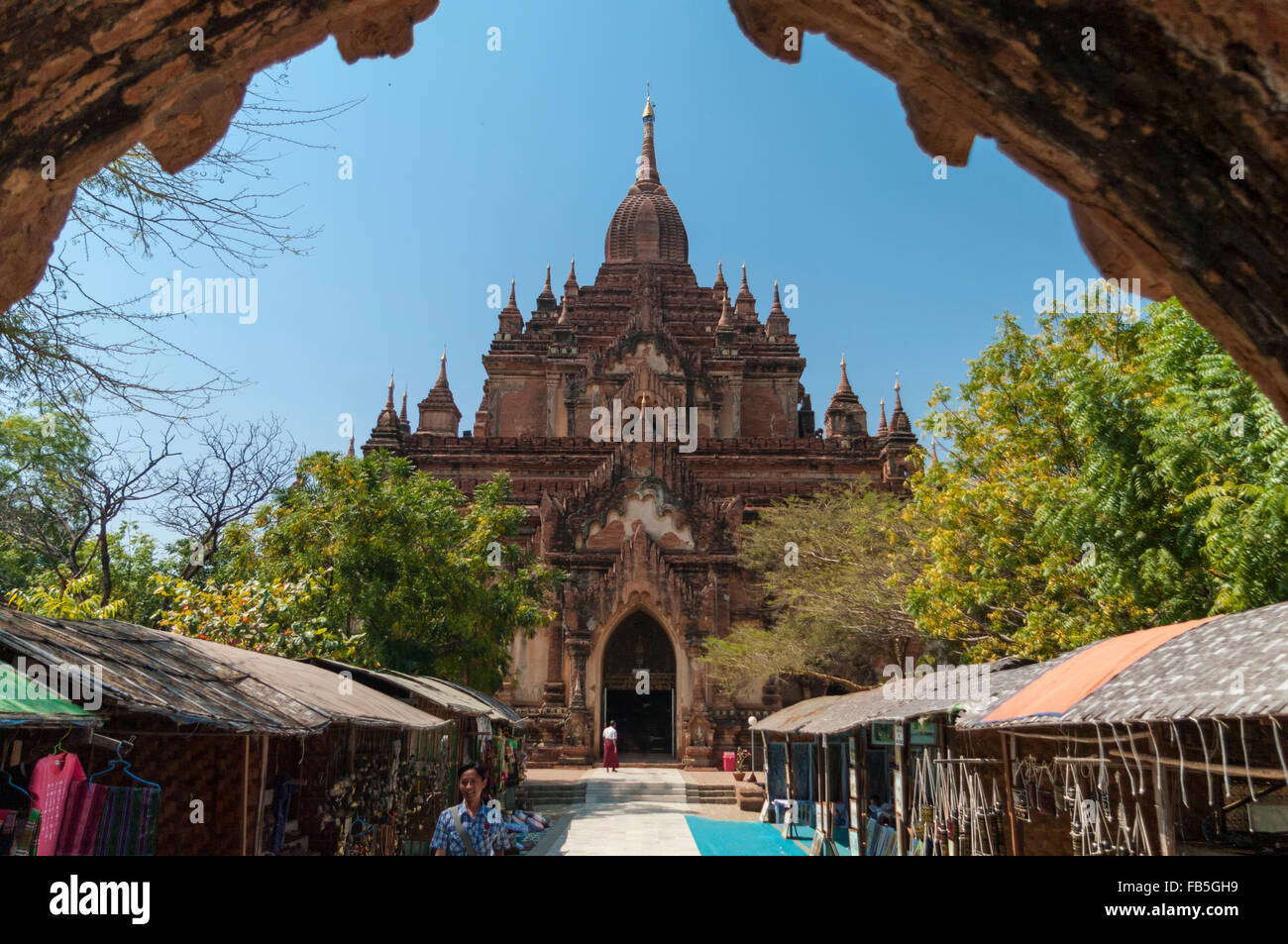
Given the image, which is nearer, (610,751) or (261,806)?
(261,806)

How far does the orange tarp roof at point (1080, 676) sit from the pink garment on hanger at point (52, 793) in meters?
6.56

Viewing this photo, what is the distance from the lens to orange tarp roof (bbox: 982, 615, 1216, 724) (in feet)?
24.1

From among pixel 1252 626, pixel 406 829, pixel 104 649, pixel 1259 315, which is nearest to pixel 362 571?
pixel 406 829

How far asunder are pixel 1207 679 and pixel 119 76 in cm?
645

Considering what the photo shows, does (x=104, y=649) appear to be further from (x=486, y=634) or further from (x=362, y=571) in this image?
(x=486, y=634)

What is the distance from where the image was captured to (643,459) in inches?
1096

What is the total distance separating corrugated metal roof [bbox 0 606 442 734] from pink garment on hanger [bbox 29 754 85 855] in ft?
2.09

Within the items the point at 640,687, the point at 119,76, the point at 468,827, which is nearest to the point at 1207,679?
the point at 468,827

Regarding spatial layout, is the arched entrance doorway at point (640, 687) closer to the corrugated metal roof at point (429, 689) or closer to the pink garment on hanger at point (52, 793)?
the corrugated metal roof at point (429, 689)

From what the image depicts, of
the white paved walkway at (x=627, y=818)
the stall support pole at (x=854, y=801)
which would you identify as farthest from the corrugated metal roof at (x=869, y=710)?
the white paved walkway at (x=627, y=818)

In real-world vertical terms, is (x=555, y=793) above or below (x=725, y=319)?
below

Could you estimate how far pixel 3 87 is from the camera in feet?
12.5

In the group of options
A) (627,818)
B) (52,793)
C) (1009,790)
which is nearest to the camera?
(52,793)

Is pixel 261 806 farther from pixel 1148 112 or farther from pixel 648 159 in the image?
pixel 648 159
